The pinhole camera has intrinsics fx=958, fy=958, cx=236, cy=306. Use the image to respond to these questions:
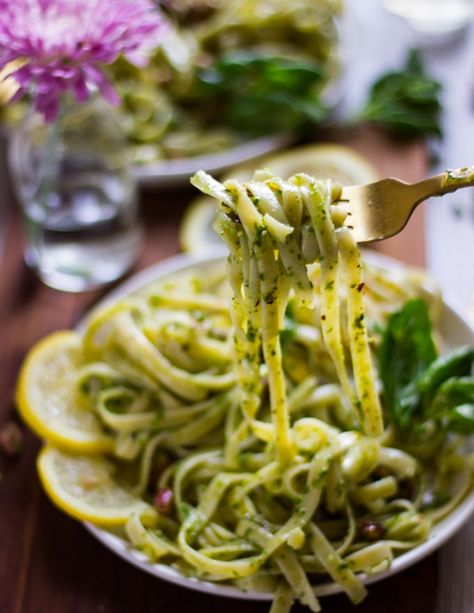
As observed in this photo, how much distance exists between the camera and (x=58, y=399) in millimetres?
2678

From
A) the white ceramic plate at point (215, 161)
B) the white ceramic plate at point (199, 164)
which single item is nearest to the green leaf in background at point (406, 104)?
the white ceramic plate at point (215, 161)

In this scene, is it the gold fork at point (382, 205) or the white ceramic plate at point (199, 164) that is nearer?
the gold fork at point (382, 205)

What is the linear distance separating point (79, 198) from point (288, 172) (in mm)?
746

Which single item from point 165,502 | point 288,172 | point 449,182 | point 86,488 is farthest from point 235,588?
point 288,172

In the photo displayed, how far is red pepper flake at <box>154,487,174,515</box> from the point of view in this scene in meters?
2.39

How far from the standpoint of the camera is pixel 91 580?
2.41 metres

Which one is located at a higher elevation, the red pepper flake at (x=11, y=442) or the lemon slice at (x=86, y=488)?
the red pepper flake at (x=11, y=442)

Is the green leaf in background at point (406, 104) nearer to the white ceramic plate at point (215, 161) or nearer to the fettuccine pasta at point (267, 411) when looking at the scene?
the white ceramic plate at point (215, 161)

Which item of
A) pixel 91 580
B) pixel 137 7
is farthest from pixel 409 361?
pixel 137 7

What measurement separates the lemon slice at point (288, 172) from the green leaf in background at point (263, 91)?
0.13m

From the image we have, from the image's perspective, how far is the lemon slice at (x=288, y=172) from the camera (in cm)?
326

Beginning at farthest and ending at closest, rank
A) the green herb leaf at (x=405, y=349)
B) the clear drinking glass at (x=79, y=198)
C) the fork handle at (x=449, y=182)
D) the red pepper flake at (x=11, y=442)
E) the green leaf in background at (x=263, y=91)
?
the green leaf in background at (x=263, y=91)
the clear drinking glass at (x=79, y=198)
the red pepper flake at (x=11, y=442)
the green herb leaf at (x=405, y=349)
the fork handle at (x=449, y=182)

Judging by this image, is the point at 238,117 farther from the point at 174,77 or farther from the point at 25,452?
the point at 25,452

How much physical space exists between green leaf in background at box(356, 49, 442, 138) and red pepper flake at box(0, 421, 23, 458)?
5.83ft
